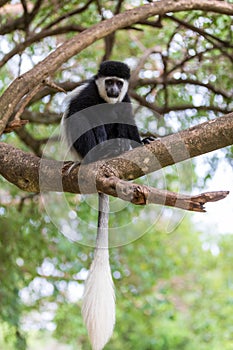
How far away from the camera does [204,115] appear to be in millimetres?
3891

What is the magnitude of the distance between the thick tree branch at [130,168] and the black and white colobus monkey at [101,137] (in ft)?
1.40

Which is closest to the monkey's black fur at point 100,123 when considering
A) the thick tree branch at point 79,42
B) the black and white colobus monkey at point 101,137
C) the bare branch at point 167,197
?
the black and white colobus monkey at point 101,137

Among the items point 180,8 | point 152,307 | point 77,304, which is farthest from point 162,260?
point 180,8

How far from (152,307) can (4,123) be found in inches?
137

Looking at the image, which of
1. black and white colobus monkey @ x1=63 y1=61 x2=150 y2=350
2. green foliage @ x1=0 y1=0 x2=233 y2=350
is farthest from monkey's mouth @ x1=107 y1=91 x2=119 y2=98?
green foliage @ x1=0 y1=0 x2=233 y2=350

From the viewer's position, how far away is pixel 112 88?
3332mm

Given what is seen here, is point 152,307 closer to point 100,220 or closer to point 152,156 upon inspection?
point 100,220

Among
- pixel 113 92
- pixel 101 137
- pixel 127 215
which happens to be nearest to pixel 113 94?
pixel 113 92

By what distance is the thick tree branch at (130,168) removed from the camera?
171 centimetres

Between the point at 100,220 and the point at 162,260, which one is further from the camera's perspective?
the point at 162,260

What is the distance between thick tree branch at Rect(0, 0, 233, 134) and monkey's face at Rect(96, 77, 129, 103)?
0.45 meters

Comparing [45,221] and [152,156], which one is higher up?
[45,221]

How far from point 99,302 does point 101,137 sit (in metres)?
0.94

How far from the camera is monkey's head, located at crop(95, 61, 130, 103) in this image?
3.34 metres
